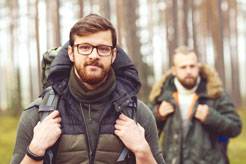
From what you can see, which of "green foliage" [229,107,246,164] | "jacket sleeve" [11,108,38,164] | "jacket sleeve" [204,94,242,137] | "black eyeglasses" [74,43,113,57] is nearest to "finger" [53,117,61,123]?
"jacket sleeve" [11,108,38,164]

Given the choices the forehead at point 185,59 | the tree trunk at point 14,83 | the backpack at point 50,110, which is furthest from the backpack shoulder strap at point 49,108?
the tree trunk at point 14,83

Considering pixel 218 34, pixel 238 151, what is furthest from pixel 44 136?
pixel 218 34

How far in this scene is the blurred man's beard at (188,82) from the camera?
21.5ft

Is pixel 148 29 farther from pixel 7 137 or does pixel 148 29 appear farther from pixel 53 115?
pixel 53 115

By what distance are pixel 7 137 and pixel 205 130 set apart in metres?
18.3

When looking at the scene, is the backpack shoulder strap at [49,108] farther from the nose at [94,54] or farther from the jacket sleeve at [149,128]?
the jacket sleeve at [149,128]

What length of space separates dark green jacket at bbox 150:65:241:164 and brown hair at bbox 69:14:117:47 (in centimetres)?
319

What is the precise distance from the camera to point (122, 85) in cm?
349

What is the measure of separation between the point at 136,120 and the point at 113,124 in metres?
0.16

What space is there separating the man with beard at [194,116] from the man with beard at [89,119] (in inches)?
122

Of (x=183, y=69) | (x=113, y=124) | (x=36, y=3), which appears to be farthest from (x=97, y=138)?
(x=36, y=3)

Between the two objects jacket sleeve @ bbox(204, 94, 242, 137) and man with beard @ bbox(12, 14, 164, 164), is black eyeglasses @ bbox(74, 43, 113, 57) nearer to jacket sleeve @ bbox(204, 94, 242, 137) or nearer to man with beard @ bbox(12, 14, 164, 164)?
man with beard @ bbox(12, 14, 164, 164)

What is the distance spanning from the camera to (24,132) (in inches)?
130

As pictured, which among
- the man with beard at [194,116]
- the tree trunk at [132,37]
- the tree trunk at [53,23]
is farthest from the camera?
the tree trunk at [53,23]
